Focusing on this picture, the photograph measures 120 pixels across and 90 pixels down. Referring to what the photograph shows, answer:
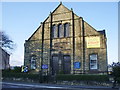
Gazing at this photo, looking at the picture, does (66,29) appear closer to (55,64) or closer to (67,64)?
(67,64)

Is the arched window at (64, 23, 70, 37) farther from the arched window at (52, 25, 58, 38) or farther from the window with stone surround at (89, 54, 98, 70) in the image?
the window with stone surround at (89, 54, 98, 70)

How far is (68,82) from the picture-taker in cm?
2295

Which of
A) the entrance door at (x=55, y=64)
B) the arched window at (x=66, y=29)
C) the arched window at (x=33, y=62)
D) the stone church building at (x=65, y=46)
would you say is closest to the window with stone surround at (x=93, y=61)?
the stone church building at (x=65, y=46)

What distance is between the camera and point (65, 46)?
28.2m

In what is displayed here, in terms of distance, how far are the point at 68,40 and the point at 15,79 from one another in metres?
9.88

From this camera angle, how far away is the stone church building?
26.2 m

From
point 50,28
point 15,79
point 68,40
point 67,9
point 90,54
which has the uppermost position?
point 67,9

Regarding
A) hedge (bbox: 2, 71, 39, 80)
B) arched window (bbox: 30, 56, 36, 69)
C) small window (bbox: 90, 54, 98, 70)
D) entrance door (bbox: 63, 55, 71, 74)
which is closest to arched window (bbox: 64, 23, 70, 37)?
entrance door (bbox: 63, 55, 71, 74)

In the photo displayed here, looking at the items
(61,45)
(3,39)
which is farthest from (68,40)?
(3,39)

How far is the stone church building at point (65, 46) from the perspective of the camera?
2625cm

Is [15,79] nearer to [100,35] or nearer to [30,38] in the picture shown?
[30,38]

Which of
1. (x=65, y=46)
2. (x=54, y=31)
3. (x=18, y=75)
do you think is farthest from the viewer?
(x=54, y=31)

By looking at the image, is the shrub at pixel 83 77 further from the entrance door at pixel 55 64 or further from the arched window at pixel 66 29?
the arched window at pixel 66 29

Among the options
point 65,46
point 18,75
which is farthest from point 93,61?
point 18,75
